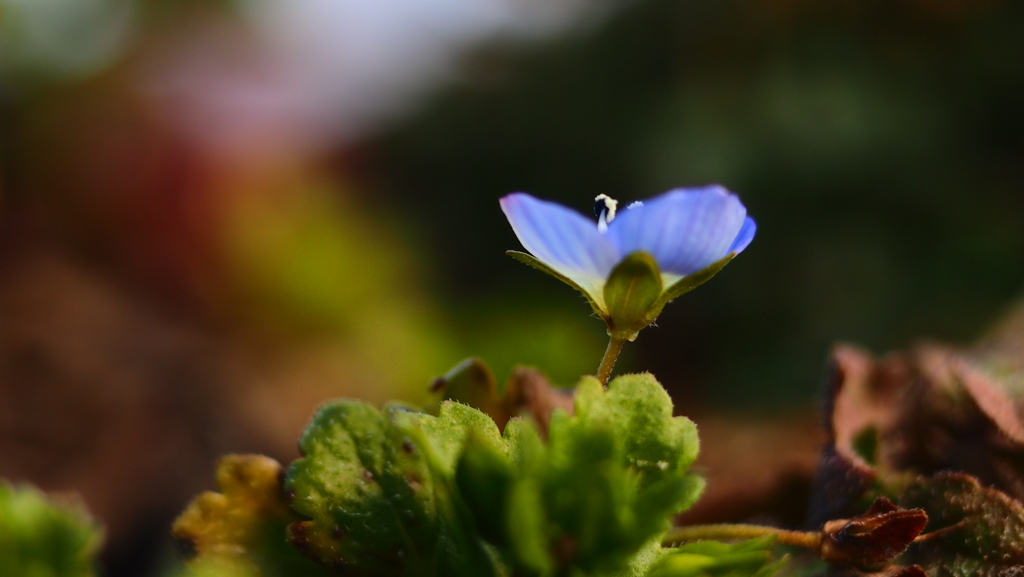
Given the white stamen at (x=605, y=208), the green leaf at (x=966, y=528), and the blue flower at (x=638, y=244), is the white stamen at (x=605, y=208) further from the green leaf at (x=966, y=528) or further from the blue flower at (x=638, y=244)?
the green leaf at (x=966, y=528)

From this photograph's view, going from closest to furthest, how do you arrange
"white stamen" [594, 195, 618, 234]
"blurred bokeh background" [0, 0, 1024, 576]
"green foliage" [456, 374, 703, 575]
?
"green foliage" [456, 374, 703, 575] < "white stamen" [594, 195, 618, 234] < "blurred bokeh background" [0, 0, 1024, 576]

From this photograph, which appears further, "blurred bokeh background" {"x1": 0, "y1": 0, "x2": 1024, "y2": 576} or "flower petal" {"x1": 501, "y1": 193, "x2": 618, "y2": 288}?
"blurred bokeh background" {"x1": 0, "y1": 0, "x2": 1024, "y2": 576}

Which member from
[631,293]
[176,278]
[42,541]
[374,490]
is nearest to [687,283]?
[631,293]

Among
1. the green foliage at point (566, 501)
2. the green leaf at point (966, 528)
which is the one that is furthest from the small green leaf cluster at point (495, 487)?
the green leaf at point (966, 528)

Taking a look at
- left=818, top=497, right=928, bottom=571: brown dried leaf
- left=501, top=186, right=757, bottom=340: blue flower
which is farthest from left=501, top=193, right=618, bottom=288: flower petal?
left=818, top=497, right=928, bottom=571: brown dried leaf

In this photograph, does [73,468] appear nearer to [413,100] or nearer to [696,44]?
[696,44]

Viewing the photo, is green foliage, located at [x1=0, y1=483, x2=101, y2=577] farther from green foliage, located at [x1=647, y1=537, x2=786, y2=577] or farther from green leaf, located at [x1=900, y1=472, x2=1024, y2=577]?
green leaf, located at [x1=900, y1=472, x2=1024, y2=577]

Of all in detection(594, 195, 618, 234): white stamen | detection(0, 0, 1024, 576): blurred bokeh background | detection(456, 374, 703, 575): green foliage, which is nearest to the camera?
detection(456, 374, 703, 575): green foliage

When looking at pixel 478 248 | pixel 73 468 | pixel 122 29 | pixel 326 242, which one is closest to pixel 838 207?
pixel 478 248
